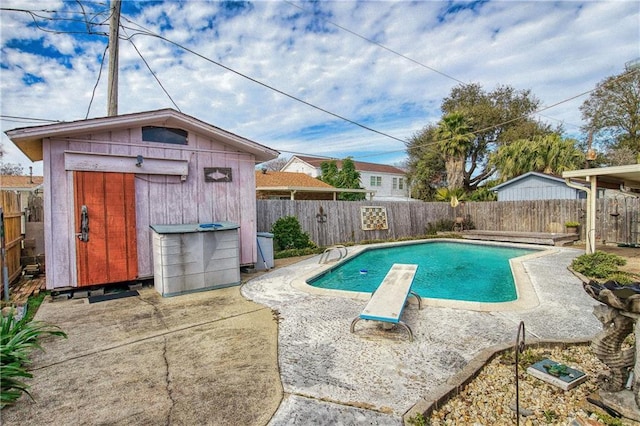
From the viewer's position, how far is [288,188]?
18031mm

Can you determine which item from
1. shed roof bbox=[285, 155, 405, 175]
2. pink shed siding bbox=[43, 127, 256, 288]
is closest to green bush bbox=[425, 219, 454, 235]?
pink shed siding bbox=[43, 127, 256, 288]

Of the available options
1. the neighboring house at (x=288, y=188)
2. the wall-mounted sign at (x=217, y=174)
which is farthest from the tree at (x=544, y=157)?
the wall-mounted sign at (x=217, y=174)

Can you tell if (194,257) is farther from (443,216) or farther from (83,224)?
(443,216)

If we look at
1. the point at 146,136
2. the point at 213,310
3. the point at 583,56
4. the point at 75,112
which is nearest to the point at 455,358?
the point at 213,310

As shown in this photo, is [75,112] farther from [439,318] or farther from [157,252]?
[439,318]

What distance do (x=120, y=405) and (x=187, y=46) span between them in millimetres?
8365

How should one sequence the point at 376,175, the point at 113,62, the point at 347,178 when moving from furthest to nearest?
1. the point at 376,175
2. the point at 347,178
3. the point at 113,62

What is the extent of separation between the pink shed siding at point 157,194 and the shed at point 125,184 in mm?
15

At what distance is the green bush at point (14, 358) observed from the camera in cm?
266

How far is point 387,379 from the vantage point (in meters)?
3.00

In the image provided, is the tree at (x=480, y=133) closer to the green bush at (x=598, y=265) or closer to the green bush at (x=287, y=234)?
the green bush at (x=287, y=234)

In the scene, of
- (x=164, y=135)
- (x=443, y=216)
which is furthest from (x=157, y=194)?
(x=443, y=216)

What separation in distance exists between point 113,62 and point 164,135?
6.27 feet

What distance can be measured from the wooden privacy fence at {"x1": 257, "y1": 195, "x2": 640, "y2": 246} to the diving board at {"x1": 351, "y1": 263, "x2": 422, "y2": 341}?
Result: 6165mm
